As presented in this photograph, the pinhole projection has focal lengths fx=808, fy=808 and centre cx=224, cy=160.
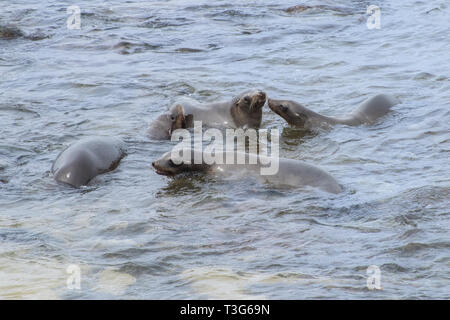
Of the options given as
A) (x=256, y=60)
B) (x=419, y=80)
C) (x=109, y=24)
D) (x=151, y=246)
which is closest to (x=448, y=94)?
(x=419, y=80)

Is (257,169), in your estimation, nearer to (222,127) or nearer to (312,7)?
(222,127)

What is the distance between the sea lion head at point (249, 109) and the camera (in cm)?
867

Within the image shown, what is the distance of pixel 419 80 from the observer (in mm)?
10359

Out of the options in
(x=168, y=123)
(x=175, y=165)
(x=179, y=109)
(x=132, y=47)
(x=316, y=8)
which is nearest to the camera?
(x=175, y=165)

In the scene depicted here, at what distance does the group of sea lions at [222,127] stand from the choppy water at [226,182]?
0.45 feet

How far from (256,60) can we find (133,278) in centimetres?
752

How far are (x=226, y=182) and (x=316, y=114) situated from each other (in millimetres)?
2319

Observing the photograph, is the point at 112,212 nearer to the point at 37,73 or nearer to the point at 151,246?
the point at 151,246

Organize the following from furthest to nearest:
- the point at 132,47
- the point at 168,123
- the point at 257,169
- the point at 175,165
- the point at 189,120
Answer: the point at 132,47
the point at 189,120
the point at 168,123
the point at 175,165
the point at 257,169

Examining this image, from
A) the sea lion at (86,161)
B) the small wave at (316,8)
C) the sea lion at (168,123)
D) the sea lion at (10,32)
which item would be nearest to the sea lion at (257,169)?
the sea lion at (86,161)

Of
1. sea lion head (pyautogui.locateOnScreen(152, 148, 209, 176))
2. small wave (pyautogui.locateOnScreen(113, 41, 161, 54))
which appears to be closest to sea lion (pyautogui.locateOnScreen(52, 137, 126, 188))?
sea lion head (pyautogui.locateOnScreen(152, 148, 209, 176))

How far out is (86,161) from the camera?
269 inches

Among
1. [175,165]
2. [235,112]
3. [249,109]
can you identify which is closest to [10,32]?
[235,112]

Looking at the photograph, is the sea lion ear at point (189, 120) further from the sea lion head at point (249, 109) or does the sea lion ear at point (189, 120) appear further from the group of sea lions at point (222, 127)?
the sea lion head at point (249, 109)
